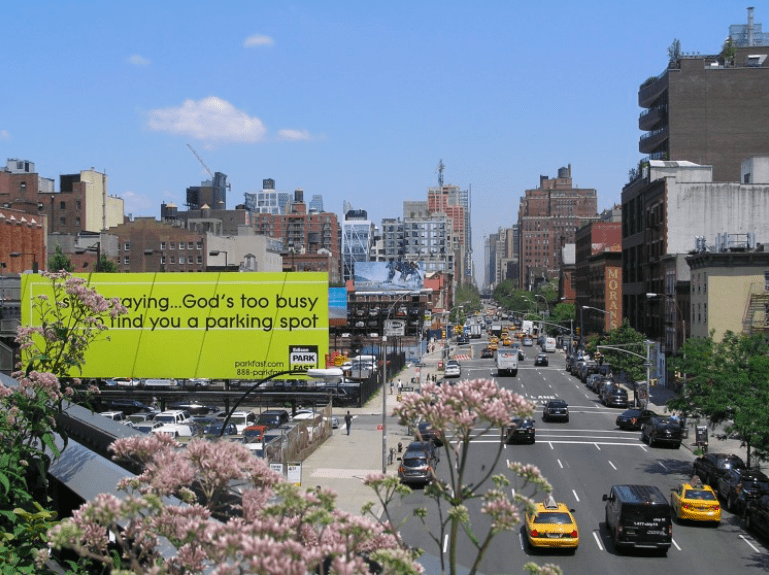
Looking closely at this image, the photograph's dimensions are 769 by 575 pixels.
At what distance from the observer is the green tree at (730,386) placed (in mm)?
34062

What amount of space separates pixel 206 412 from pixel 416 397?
52.8 meters

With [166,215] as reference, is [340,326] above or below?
below

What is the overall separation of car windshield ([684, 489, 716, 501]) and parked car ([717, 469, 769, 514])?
1491mm

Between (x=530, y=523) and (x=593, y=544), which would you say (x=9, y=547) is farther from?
(x=593, y=544)

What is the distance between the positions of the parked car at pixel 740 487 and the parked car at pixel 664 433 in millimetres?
12571

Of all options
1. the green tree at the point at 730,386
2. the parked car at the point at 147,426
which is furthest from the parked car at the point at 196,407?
the green tree at the point at 730,386

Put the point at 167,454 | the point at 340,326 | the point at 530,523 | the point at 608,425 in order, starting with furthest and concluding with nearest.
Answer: the point at 340,326, the point at 608,425, the point at 530,523, the point at 167,454

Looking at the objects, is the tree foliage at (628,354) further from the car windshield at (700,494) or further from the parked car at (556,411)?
the car windshield at (700,494)

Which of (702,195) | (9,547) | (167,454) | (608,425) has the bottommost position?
(608,425)

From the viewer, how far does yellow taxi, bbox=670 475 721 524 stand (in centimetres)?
2923

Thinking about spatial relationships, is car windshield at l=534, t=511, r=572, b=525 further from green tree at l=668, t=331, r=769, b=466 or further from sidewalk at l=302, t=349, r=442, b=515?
green tree at l=668, t=331, r=769, b=466

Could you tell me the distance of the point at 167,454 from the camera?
257 inches

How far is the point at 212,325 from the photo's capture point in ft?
163

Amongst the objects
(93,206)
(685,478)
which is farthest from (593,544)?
(93,206)
